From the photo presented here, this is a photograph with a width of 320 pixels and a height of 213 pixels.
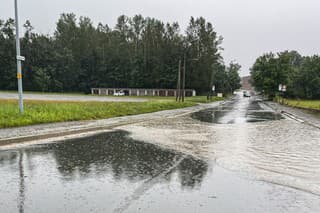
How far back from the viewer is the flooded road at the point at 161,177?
4.09 metres

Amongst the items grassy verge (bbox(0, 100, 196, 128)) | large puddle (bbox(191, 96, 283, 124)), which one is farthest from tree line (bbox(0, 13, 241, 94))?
grassy verge (bbox(0, 100, 196, 128))

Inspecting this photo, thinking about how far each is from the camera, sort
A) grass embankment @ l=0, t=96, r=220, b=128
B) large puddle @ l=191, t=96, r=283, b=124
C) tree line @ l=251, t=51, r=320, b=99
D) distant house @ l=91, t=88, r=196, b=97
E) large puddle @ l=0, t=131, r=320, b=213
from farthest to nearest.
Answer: distant house @ l=91, t=88, r=196, b=97, tree line @ l=251, t=51, r=320, b=99, large puddle @ l=191, t=96, r=283, b=124, grass embankment @ l=0, t=96, r=220, b=128, large puddle @ l=0, t=131, r=320, b=213

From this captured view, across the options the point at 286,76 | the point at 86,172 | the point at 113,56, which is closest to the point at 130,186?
the point at 86,172

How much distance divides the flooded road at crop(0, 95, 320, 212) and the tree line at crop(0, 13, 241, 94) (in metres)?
63.7

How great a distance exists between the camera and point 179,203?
414 centimetres

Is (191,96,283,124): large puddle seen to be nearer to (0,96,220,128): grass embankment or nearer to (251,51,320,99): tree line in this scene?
(0,96,220,128): grass embankment

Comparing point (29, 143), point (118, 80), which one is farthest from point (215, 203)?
point (118, 80)

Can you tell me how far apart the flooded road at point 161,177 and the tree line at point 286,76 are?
56734mm

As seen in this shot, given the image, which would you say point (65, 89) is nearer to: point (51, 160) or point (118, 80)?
point (118, 80)

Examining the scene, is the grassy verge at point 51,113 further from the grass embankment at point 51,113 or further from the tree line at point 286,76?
the tree line at point 286,76

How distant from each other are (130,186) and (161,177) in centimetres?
82

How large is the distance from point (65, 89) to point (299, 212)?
8354 centimetres

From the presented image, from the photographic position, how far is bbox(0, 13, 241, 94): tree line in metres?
73.0

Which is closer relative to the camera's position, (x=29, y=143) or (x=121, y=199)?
(x=121, y=199)
